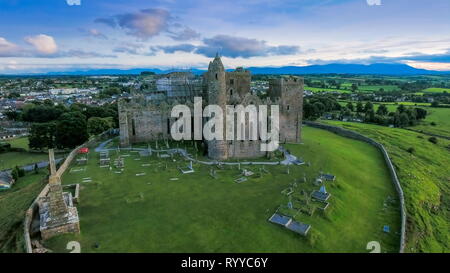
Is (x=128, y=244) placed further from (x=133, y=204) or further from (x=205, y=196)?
(x=205, y=196)

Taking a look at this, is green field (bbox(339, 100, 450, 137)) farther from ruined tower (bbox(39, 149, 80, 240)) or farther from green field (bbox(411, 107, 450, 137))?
ruined tower (bbox(39, 149, 80, 240))

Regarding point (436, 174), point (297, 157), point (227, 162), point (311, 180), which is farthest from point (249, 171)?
point (436, 174)

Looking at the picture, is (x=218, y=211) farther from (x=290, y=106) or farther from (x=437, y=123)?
(x=437, y=123)

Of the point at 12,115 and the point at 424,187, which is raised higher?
the point at 12,115

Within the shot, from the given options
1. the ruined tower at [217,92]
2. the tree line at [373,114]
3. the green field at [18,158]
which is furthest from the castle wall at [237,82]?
the green field at [18,158]

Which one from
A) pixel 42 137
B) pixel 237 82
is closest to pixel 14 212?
pixel 42 137

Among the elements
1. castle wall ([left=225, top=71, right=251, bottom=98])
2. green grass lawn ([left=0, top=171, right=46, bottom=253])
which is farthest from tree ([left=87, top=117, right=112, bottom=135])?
castle wall ([left=225, top=71, right=251, bottom=98])
